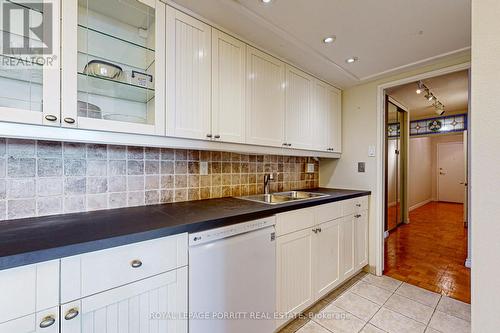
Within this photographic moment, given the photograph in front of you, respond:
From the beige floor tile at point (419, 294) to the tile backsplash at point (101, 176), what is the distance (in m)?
1.81

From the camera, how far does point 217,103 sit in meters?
1.58

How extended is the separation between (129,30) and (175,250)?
4.40ft

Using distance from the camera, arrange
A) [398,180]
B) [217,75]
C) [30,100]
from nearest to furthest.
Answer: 1. [30,100]
2. [217,75]
3. [398,180]

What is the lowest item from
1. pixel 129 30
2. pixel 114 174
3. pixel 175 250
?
pixel 175 250

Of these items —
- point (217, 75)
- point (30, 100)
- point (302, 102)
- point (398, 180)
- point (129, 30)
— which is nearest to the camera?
point (30, 100)

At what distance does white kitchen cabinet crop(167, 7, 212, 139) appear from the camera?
4.48 ft

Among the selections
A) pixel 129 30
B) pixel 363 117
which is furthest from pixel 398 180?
pixel 129 30

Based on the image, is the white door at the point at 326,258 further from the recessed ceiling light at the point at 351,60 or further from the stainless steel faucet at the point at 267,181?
the recessed ceiling light at the point at 351,60

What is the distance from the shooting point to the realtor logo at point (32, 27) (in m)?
1.01

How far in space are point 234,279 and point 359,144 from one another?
2.19m

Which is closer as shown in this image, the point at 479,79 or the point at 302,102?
the point at 479,79

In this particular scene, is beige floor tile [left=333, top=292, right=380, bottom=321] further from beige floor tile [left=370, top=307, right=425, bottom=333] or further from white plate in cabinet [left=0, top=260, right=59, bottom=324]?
white plate in cabinet [left=0, top=260, right=59, bottom=324]

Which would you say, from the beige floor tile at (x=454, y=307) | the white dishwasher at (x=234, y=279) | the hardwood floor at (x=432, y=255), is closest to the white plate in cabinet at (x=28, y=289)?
the white dishwasher at (x=234, y=279)

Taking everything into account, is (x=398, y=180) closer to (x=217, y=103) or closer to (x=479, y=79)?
(x=217, y=103)
